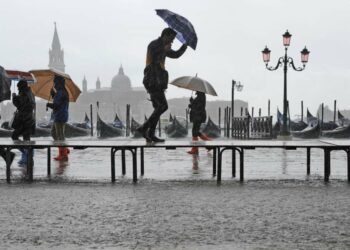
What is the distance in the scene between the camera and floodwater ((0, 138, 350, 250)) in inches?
195

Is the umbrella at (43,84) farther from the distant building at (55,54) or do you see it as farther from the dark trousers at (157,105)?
the distant building at (55,54)

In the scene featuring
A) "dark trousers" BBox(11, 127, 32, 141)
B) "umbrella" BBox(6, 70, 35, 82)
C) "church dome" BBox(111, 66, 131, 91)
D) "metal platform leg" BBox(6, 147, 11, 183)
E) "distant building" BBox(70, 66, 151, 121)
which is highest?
"church dome" BBox(111, 66, 131, 91)

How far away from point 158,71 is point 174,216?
4.59 m

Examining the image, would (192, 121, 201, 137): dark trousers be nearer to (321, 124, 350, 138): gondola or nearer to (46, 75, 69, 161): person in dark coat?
(46, 75, 69, 161): person in dark coat

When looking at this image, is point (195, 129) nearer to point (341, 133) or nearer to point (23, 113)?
point (23, 113)

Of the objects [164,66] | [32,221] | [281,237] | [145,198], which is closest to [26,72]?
[164,66]

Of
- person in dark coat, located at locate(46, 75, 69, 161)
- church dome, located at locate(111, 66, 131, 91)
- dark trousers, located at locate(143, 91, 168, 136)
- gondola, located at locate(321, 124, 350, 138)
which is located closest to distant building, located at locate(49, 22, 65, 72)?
church dome, located at locate(111, 66, 131, 91)

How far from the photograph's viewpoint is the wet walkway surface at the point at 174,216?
16.1 feet

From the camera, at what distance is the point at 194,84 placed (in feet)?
49.7

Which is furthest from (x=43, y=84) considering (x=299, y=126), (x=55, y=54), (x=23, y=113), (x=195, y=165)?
(x=55, y=54)

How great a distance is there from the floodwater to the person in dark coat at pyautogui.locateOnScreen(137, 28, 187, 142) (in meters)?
1.09

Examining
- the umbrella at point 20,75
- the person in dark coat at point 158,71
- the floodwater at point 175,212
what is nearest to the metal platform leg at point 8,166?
the floodwater at point 175,212

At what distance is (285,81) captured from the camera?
26.1m

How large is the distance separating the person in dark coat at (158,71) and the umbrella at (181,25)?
31cm
